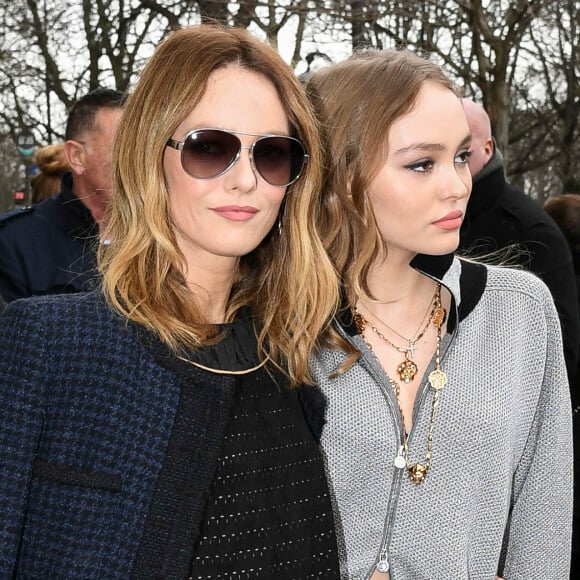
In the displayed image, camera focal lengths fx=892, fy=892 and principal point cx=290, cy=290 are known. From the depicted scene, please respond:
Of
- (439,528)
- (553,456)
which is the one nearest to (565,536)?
(553,456)

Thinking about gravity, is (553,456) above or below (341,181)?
below

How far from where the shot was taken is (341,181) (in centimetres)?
246

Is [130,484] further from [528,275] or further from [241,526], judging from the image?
[528,275]

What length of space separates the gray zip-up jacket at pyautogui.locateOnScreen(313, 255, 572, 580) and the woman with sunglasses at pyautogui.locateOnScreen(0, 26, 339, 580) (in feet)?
0.58

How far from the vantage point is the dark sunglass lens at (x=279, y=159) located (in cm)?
208

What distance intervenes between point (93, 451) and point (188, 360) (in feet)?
0.97

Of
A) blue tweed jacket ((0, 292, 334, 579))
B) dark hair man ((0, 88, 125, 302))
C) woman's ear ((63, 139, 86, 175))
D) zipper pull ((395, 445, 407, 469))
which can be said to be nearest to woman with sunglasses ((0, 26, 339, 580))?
blue tweed jacket ((0, 292, 334, 579))

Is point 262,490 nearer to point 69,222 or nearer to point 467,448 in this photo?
point 467,448

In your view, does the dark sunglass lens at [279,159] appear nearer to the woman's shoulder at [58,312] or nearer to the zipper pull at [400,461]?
the woman's shoulder at [58,312]

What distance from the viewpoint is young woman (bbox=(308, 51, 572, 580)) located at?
2.31 metres

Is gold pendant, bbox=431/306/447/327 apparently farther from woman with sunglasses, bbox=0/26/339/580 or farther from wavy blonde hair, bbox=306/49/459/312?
woman with sunglasses, bbox=0/26/339/580

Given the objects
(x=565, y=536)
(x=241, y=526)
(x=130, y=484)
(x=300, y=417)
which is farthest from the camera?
(x=565, y=536)

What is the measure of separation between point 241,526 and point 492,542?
0.77 m

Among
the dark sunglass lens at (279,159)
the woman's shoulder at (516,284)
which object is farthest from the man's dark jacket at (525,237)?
the dark sunglass lens at (279,159)
